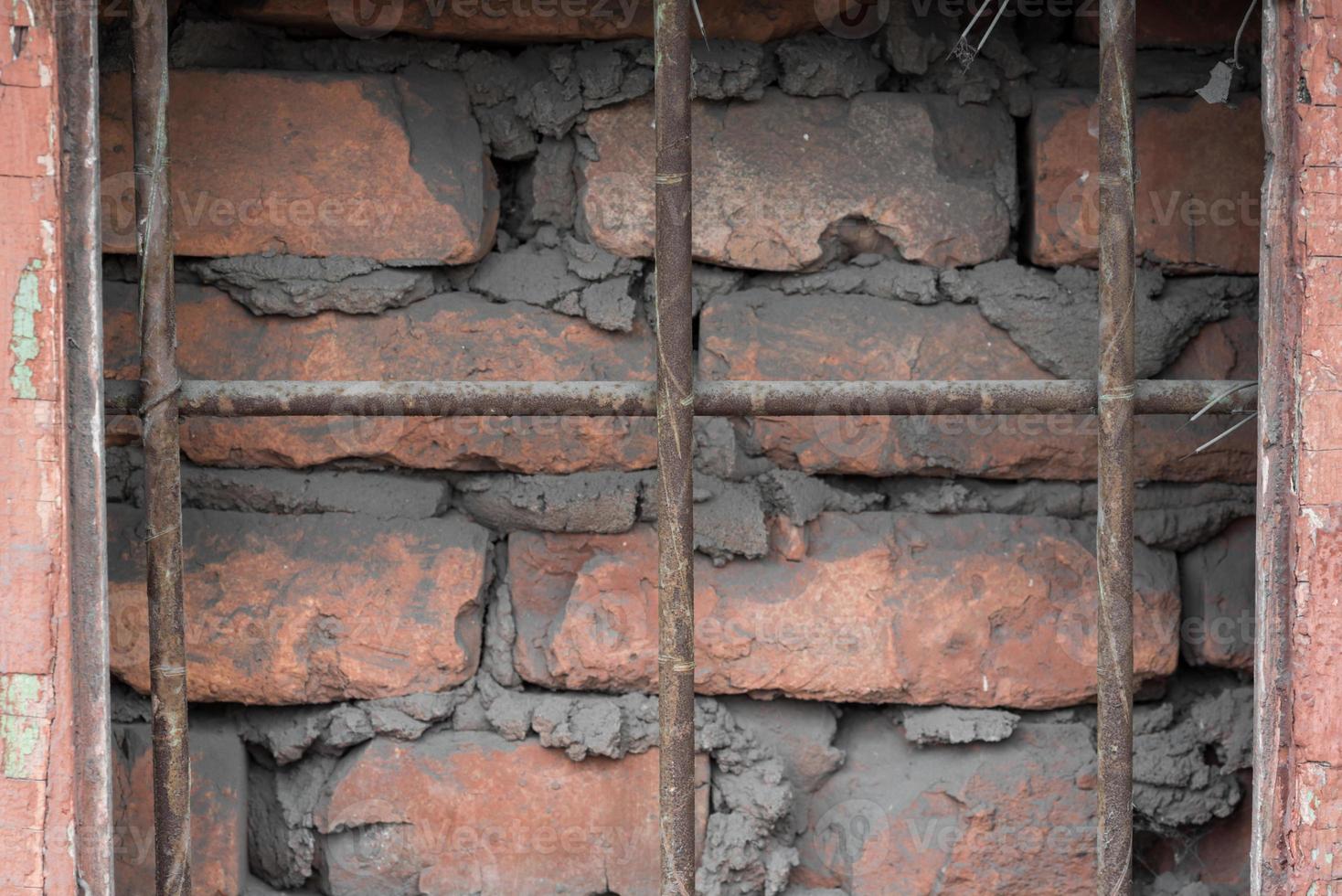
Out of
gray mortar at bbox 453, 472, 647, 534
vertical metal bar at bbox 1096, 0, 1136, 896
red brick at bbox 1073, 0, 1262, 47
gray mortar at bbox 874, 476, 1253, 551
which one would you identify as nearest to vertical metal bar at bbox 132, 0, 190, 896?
gray mortar at bbox 453, 472, 647, 534

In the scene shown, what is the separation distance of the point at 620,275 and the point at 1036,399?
626 mm

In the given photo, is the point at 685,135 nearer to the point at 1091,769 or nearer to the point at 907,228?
the point at 907,228

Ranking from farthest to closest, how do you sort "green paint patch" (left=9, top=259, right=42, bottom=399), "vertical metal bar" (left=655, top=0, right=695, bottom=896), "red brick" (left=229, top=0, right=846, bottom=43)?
"red brick" (left=229, top=0, right=846, bottom=43), "vertical metal bar" (left=655, top=0, right=695, bottom=896), "green paint patch" (left=9, top=259, right=42, bottom=399)

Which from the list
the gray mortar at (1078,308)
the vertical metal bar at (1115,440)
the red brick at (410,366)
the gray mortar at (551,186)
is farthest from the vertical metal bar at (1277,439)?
the gray mortar at (551,186)

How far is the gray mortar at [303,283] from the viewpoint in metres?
1.86

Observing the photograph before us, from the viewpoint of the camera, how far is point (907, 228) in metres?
1.90

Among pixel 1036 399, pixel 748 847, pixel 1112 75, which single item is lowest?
pixel 748 847

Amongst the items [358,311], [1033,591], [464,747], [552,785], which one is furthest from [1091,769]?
[358,311]

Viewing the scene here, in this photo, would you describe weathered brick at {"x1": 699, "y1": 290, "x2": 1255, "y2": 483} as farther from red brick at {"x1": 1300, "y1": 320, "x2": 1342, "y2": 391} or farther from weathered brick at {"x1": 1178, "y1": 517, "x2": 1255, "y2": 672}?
red brick at {"x1": 1300, "y1": 320, "x2": 1342, "y2": 391}

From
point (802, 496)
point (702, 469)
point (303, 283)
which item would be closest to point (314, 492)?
point (303, 283)

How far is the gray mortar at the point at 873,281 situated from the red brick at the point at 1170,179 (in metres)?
0.19

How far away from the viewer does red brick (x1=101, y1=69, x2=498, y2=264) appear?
72.4 inches

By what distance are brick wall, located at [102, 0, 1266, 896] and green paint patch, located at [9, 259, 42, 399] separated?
0.41 meters

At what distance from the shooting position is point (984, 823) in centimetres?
190
